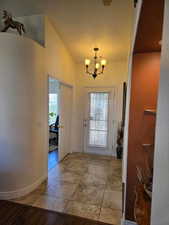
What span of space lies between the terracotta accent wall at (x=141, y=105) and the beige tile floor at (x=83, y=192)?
0.83 m

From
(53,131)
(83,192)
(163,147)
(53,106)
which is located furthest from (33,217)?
(53,106)

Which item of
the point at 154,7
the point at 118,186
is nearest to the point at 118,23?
the point at 154,7

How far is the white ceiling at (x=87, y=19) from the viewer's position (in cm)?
252

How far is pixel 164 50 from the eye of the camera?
1.38 feet

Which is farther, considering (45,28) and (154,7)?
(45,28)

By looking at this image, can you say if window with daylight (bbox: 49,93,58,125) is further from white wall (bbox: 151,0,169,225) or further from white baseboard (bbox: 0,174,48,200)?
white wall (bbox: 151,0,169,225)

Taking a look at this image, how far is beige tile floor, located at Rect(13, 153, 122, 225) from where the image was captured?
216cm

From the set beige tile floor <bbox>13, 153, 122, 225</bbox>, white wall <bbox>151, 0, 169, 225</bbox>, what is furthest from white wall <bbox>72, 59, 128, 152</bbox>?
white wall <bbox>151, 0, 169, 225</bbox>

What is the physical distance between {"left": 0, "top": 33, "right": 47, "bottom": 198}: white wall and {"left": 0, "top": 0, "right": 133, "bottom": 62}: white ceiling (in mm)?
777

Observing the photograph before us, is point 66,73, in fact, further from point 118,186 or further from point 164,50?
point 164,50

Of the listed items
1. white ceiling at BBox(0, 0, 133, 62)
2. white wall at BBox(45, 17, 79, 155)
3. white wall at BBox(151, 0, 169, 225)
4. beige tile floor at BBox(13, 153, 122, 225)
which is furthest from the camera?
white wall at BBox(45, 17, 79, 155)

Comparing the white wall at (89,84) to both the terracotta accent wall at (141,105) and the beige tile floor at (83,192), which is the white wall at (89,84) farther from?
the terracotta accent wall at (141,105)

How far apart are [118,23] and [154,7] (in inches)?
90.7

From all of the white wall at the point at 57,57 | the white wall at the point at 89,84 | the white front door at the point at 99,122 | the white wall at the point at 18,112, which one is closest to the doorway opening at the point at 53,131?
the white wall at the point at 57,57
